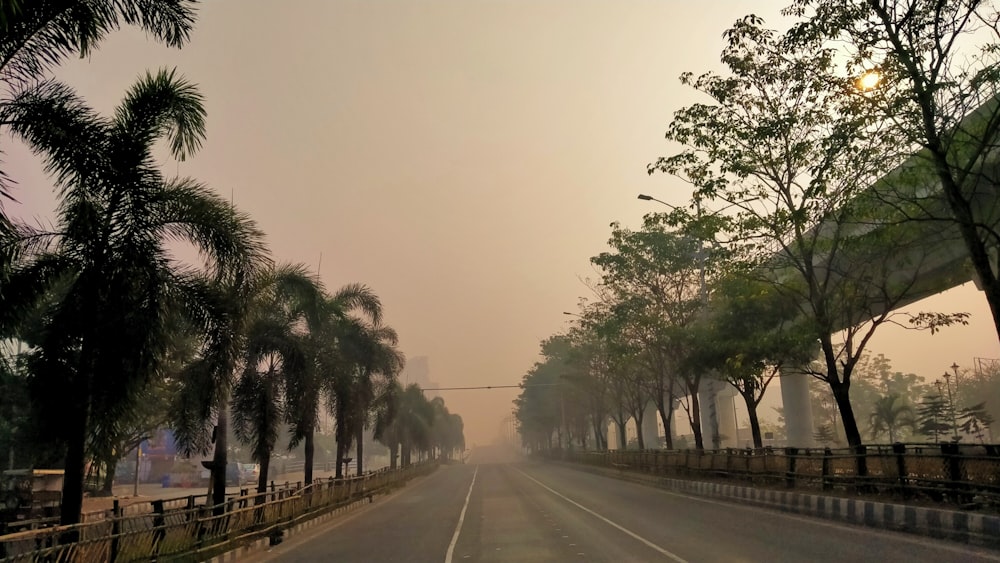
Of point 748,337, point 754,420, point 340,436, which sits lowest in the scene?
point 340,436

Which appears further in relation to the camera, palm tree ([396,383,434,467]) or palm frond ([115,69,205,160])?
palm tree ([396,383,434,467])

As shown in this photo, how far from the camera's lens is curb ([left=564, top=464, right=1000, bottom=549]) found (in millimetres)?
11148

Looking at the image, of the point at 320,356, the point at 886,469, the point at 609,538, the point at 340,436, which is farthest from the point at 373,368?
the point at 886,469

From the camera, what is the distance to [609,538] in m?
14.0

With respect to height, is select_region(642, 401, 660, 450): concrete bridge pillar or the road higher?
select_region(642, 401, 660, 450): concrete bridge pillar

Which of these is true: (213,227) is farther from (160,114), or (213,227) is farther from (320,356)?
(320,356)

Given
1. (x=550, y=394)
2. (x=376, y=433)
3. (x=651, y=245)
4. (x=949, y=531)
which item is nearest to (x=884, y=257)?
(x=949, y=531)

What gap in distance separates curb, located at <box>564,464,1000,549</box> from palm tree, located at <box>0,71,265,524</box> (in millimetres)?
13573

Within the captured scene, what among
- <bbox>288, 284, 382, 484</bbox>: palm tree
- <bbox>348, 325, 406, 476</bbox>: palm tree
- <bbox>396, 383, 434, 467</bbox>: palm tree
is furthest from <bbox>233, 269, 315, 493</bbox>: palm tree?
<bbox>396, 383, 434, 467</bbox>: palm tree

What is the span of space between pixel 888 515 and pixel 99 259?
1500 centimetres

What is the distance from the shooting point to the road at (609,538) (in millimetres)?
11086

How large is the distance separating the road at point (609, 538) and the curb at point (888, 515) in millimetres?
470

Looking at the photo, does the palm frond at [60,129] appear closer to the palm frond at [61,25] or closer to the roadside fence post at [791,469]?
the palm frond at [61,25]

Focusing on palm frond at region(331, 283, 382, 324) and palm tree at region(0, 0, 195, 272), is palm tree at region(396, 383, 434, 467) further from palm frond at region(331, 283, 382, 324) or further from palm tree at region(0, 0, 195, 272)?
palm tree at region(0, 0, 195, 272)
